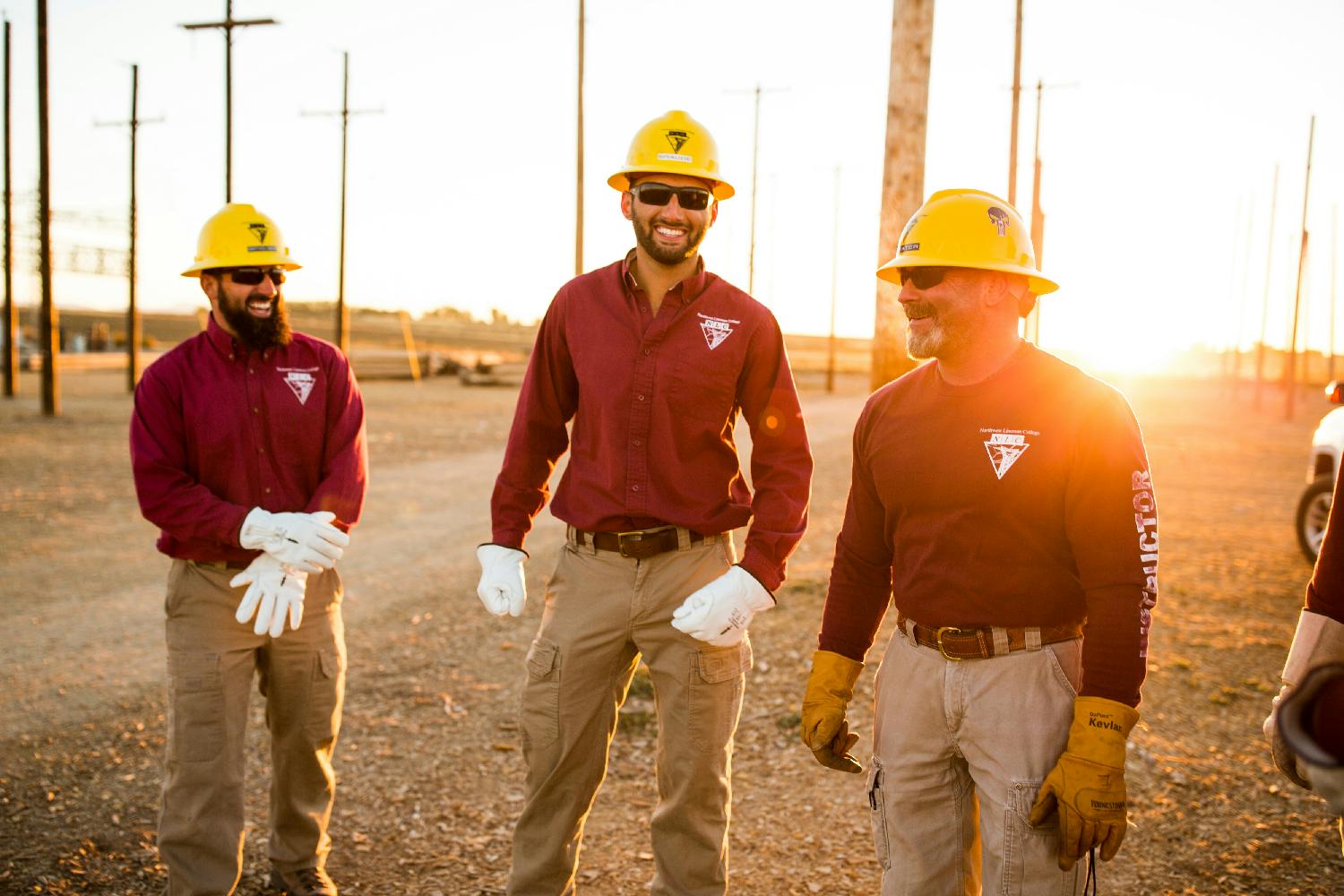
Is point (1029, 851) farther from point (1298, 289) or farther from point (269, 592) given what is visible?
point (1298, 289)

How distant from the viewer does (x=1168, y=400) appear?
44.5m

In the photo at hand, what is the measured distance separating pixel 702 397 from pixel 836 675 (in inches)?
38.4

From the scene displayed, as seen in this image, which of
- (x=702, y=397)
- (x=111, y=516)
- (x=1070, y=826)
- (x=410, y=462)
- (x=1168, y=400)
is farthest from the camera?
(x=1168, y=400)

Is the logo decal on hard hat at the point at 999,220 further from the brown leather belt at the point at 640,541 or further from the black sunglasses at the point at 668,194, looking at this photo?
the brown leather belt at the point at 640,541

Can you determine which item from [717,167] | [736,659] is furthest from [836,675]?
[717,167]

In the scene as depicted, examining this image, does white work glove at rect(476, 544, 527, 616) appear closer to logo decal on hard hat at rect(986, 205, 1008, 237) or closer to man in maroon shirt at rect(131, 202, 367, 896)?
man in maroon shirt at rect(131, 202, 367, 896)

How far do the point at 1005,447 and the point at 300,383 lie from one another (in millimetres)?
2537

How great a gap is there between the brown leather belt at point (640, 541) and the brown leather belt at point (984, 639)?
0.94m

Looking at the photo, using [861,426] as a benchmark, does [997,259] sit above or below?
above

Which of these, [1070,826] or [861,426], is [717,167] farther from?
[1070,826]

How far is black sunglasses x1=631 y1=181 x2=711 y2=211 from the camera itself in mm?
3359

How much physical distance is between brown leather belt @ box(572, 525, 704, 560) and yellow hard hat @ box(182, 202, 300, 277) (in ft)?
5.45

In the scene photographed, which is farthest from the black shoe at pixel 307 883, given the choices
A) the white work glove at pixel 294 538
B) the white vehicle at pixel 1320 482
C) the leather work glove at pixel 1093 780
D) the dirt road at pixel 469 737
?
the white vehicle at pixel 1320 482

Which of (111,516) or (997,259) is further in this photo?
(111,516)
